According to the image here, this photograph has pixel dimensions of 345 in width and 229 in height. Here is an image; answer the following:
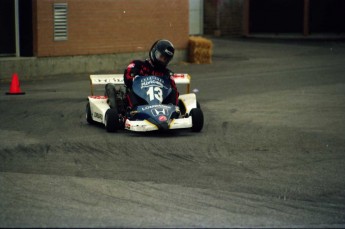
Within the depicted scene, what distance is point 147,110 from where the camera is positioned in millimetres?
12867

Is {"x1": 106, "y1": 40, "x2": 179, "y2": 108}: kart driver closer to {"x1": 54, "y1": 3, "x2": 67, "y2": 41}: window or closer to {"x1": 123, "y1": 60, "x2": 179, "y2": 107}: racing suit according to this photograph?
{"x1": 123, "y1": 60, "x2": 179, "y2": 107}: racing suit

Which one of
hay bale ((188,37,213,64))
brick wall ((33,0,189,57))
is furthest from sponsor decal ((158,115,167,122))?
hay bale ((188,37,213,64))

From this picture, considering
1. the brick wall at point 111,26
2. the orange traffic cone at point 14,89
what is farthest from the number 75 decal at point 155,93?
the brick wall at point 111,26

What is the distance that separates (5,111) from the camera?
15.4 meters

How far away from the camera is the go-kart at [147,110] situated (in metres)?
12.7

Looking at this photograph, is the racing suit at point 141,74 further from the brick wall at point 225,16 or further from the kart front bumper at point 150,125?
the brick wall at point 225,16

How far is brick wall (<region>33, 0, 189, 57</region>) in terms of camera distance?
2266 centimetres

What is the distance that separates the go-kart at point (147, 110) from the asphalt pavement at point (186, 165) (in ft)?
0.62

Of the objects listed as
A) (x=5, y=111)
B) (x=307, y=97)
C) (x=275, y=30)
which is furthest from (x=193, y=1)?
(x=5, y=111)

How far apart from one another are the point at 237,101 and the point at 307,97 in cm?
154

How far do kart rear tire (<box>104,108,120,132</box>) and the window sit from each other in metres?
10.3

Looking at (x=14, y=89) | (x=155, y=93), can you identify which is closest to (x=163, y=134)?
(x=155, y=93)

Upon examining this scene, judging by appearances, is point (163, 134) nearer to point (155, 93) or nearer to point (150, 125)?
point (150, 125)

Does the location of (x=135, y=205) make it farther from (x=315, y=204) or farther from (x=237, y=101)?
(x=237, y=101)
